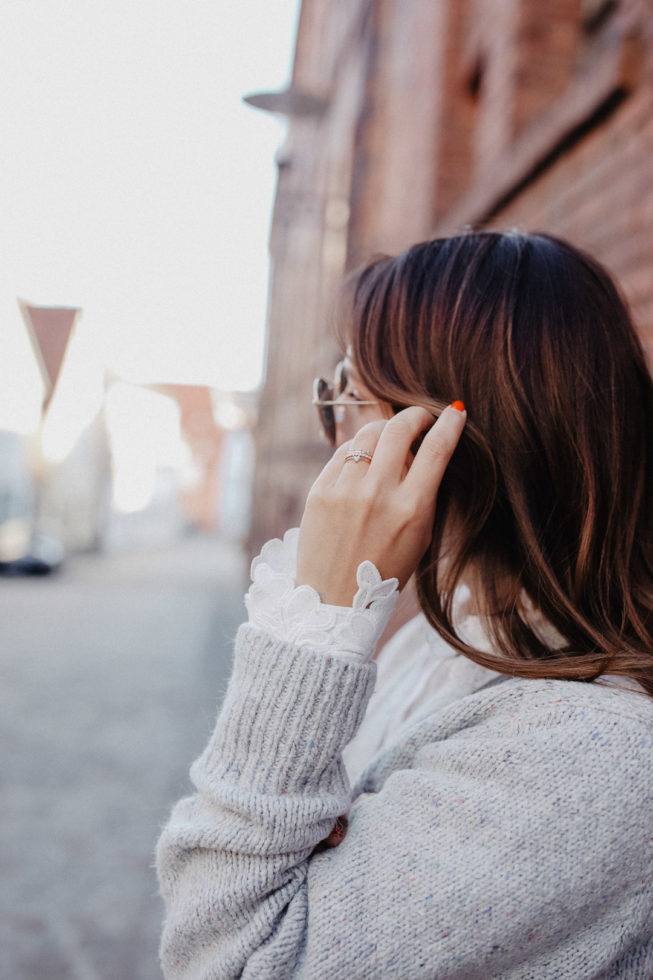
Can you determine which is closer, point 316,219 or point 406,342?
point 406,342

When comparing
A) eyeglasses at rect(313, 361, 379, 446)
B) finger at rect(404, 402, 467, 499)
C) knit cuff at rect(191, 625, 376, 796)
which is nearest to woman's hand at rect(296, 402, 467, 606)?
finger at rect(404, 402, 467, 499)

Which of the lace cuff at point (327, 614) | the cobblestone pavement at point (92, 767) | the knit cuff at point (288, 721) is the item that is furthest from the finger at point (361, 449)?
the cobblestone pavement at point (92, 767)

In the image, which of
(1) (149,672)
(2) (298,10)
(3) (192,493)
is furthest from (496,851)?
(3) (192,493)

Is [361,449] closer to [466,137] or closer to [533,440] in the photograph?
[533,440]

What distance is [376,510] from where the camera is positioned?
106 centimetres

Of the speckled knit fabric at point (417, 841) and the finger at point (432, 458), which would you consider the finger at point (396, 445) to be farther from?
the speckled knit fabric at point (417, 841)

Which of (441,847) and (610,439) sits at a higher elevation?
(610,439)

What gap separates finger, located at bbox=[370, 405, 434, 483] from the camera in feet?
3.54

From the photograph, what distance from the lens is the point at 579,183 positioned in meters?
2.42

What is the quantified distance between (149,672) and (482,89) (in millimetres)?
6721

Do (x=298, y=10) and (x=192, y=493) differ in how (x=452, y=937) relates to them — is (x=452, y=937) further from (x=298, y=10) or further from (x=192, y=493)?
(x=192, y=493)

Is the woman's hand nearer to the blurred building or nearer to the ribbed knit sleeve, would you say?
the ribbed knit sleeve

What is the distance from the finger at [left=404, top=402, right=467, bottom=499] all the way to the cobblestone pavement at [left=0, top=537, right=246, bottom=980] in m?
0.46

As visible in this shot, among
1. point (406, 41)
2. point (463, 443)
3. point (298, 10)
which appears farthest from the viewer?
point (298, 10)
